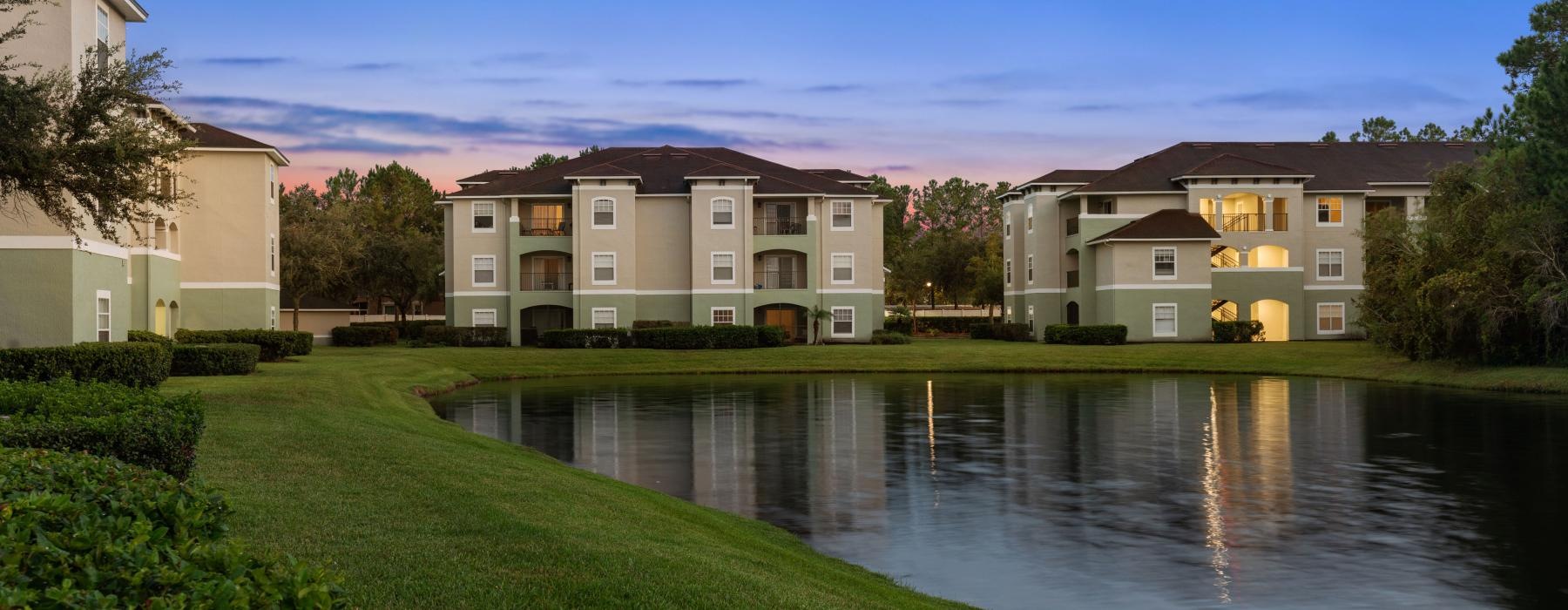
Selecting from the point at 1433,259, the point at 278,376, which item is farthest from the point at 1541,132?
the point at 278,376

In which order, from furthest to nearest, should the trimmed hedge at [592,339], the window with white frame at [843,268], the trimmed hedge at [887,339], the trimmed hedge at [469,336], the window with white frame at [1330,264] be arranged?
the window with white frame at [1330,264], the window with white frame at [843,268], the trimmed hedge at [887,339], the trimmed hedge at [469,336], the trimmed hedge at [592,339]

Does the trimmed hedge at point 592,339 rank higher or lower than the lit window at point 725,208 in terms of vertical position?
lower

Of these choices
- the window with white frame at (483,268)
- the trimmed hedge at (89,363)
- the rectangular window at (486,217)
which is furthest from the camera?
the rectangular window at (486,217)

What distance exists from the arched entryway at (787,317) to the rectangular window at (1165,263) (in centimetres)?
1766

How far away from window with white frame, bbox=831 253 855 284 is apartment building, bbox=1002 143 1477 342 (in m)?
12.2

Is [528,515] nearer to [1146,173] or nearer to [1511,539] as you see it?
[1511,539]

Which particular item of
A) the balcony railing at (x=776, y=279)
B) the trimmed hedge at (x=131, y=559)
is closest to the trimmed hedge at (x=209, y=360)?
the trimmed hedge at (x=131, y=559)

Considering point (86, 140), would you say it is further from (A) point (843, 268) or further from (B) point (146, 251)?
(A) point (843, 268)

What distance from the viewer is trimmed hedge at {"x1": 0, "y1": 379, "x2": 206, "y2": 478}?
1055cm

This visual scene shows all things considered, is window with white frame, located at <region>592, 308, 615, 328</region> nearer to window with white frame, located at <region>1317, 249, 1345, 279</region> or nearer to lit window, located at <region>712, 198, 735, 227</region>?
lit window, located at <region>712, 198, 735, 227</region>

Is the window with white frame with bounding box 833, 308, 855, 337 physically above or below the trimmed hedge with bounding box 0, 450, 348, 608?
above

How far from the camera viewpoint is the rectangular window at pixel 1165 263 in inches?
2520

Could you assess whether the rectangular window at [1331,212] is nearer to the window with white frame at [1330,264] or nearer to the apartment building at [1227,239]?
the apartment building at [1227,239]

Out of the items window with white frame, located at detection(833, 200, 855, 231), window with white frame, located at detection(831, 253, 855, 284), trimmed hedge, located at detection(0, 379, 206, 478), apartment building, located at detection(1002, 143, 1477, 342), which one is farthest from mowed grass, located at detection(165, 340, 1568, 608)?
apartment building, located at detection(1002, 143, 1477, 342)
